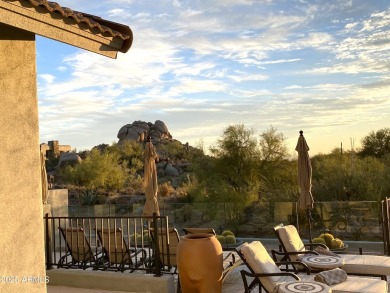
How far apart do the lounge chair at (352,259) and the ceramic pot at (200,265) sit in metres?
1.39

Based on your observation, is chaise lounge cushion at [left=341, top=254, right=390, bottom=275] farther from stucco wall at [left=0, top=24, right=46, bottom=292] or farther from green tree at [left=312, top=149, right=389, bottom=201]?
green tree at [left=312, top=149, right=389, bottom=201]

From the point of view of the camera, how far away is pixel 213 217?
545 inches

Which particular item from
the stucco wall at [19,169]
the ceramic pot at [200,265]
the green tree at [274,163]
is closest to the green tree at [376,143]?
the green tree at [274,163]

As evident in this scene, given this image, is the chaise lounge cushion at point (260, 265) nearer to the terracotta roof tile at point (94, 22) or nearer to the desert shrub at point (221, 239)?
the terracotta roof tile at point (94, 22)

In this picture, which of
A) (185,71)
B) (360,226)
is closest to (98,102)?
(185,71)

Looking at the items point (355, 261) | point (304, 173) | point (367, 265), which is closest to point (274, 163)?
point (304, 173)

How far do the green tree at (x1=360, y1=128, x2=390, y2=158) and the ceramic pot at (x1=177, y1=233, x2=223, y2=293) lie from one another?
28.7m

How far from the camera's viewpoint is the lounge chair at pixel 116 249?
22.7ft

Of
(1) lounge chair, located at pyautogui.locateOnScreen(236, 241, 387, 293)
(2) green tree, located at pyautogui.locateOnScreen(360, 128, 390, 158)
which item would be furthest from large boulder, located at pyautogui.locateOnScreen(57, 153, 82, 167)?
(1) lounge chair, located at pyautogui.locateOnScreen(236, 241, 387, 293)

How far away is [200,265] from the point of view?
17.9 ft

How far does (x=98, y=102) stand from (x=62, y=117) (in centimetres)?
331

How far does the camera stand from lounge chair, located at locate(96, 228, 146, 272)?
6933 millimetres

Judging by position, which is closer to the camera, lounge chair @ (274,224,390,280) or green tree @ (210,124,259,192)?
lounge chair @ (274,224,390,280)

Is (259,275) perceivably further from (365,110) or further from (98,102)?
(98,102)
